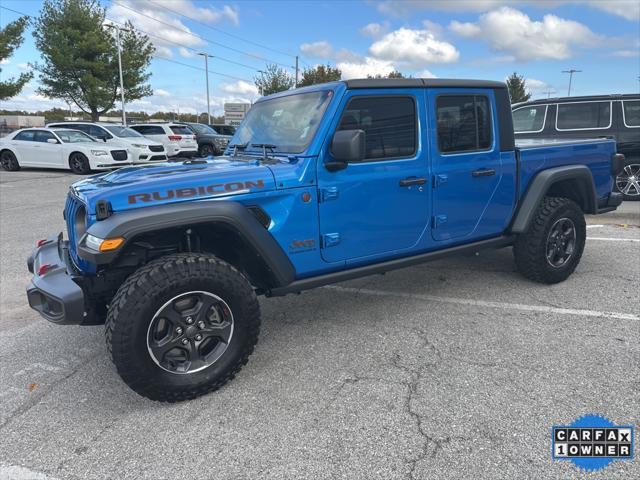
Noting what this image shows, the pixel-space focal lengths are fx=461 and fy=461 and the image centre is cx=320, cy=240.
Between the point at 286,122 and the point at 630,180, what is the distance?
782 cm

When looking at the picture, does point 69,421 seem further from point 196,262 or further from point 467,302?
point 467,302

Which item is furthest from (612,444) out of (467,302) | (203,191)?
(203,191)

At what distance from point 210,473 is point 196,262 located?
113cm

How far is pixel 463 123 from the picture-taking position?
3.85 metres

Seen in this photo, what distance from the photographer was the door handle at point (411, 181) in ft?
11.2

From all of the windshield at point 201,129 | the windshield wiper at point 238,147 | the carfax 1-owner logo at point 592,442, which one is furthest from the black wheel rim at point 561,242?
the windshield at point 201,129

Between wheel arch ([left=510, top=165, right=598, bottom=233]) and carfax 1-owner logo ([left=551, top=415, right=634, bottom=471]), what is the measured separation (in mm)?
2036

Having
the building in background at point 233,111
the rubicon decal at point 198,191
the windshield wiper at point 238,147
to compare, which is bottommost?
the rubicon decal at point 198,191

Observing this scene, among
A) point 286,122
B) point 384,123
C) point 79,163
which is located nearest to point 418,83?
point 384,123

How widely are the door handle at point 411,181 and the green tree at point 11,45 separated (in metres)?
24.8

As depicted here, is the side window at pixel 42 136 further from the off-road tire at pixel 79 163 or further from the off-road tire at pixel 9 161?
the off-road tire at pixel 79 163

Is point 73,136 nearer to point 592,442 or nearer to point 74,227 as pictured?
point 74,227

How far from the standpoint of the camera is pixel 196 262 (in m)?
2.71

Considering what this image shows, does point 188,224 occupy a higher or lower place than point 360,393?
higher
